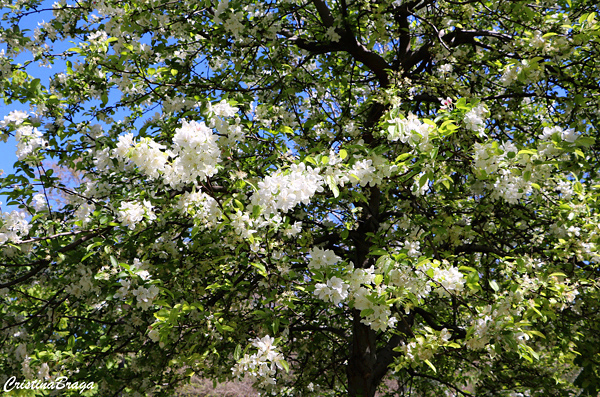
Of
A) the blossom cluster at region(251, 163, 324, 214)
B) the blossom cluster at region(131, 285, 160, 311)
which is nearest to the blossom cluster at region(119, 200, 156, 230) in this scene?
the blossom cluster at region(131, 285, 160, 311)

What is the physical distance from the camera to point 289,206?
215 centimetres

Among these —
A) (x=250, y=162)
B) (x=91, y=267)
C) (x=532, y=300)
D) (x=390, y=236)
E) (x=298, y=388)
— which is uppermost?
(x=250, y=162)

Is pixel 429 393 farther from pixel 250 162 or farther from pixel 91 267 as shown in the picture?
pixel 91 267

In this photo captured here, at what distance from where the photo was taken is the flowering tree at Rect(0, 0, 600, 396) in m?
2.39

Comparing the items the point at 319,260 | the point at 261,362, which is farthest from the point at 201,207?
the point at 261,362

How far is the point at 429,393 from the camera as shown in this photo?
5543mm

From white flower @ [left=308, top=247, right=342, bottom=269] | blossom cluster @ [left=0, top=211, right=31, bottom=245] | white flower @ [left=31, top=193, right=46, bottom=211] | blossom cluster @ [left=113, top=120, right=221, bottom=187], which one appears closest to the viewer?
blossom cluster @ [left=113, top=120, right=221, bottom=187]

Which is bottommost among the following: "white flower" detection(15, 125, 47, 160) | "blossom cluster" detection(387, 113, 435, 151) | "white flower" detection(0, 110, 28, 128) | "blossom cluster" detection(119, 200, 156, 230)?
"blossom cluster" detection(119, 200, 156, 230)

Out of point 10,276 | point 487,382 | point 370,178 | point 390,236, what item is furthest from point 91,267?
point 487,382

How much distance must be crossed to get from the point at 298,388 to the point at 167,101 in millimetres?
3077

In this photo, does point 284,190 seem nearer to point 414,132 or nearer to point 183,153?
point 183,153

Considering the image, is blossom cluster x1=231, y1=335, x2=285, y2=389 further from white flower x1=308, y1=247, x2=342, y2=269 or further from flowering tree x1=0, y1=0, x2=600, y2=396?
white flower x1=308, y1=247, x2=342, y2=269

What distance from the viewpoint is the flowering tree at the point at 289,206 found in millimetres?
2395

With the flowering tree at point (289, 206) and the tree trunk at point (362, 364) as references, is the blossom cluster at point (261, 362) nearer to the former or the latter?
the flowering tree at point (289, 206)
